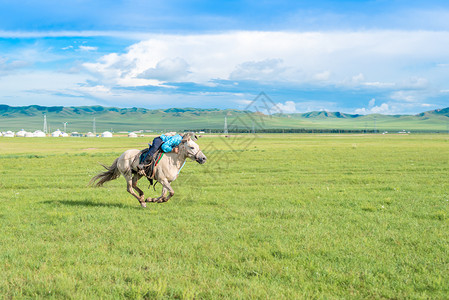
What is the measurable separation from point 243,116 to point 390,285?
6.14 metres

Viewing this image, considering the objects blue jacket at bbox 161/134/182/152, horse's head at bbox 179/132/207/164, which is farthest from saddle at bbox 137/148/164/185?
horse's head at bbox 179/132/207/164

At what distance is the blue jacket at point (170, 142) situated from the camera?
11.2m

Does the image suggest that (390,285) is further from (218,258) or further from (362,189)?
(362,189)

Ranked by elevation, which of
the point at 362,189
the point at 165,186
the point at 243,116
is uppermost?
the point at 243,116

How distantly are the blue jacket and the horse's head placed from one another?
8.6 inches

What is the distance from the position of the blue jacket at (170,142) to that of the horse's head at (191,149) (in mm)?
220

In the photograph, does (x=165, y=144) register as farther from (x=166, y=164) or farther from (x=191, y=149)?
(x=191, y=149)

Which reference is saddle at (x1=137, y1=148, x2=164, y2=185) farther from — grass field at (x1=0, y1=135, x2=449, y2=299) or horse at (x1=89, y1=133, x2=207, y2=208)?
grass field at (x1=0, y1=135, x2=449, y2=299)

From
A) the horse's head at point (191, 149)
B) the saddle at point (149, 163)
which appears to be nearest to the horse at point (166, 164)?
the horse's head at point (191, 149)

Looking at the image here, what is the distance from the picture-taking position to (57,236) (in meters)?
8.62

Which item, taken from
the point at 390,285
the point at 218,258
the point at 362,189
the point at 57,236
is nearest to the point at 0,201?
the point at 57,236

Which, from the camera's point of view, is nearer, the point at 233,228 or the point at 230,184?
the point at 233,228

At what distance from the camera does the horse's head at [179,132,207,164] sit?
10945mm

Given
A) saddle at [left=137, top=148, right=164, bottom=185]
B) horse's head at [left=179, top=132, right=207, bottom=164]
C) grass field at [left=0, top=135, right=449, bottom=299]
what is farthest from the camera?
saddle at [left=137, top=148, right=164, bottom=185]
